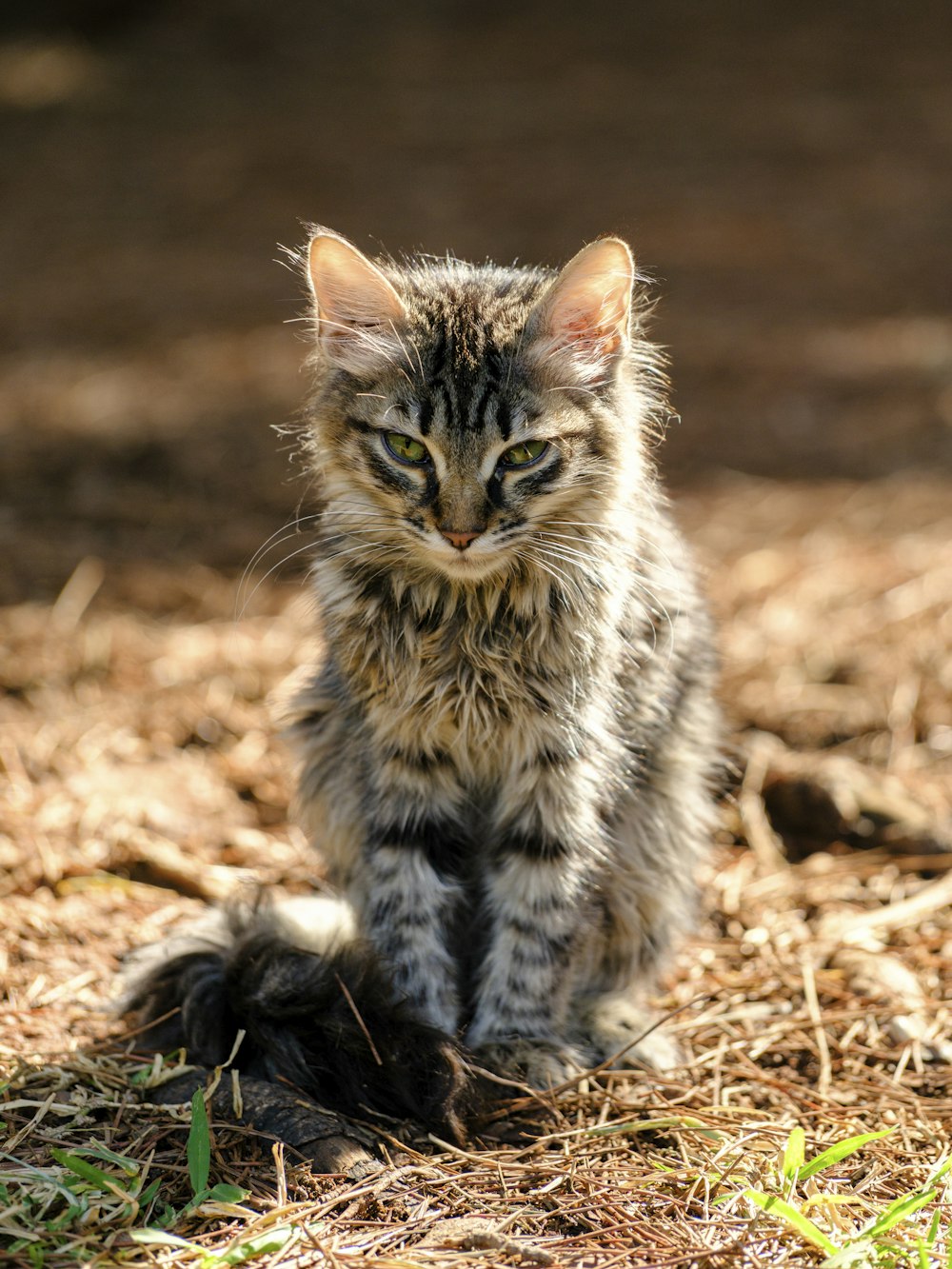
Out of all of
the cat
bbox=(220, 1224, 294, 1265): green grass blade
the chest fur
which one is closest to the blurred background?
the cat

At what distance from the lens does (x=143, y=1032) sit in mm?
2625

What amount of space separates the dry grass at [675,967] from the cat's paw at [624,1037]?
7 cm

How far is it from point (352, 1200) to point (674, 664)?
143 cm

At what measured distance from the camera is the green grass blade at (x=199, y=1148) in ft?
6.84

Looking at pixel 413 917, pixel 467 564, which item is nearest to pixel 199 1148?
pixel 413 917

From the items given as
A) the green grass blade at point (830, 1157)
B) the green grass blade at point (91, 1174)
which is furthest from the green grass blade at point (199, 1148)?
the green grass blade at point (830, 1157)

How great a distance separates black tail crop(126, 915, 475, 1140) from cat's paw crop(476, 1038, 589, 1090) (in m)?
0.21

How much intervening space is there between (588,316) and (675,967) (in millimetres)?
1694

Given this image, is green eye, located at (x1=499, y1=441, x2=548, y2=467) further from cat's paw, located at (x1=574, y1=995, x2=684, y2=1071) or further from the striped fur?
cat's paw, located at (x1=574, y1=995, x2=684, y2=1071)

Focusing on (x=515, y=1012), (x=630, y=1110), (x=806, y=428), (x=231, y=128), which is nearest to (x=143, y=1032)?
(x=515, y=1012)

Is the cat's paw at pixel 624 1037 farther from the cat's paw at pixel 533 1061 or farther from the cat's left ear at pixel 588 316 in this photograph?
the cat's left ear at pixel 588 316

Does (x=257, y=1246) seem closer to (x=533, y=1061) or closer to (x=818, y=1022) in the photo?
(x=533, y=1061)

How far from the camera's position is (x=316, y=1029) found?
2.46 metres

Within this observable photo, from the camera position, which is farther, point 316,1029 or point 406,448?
point 406,448
